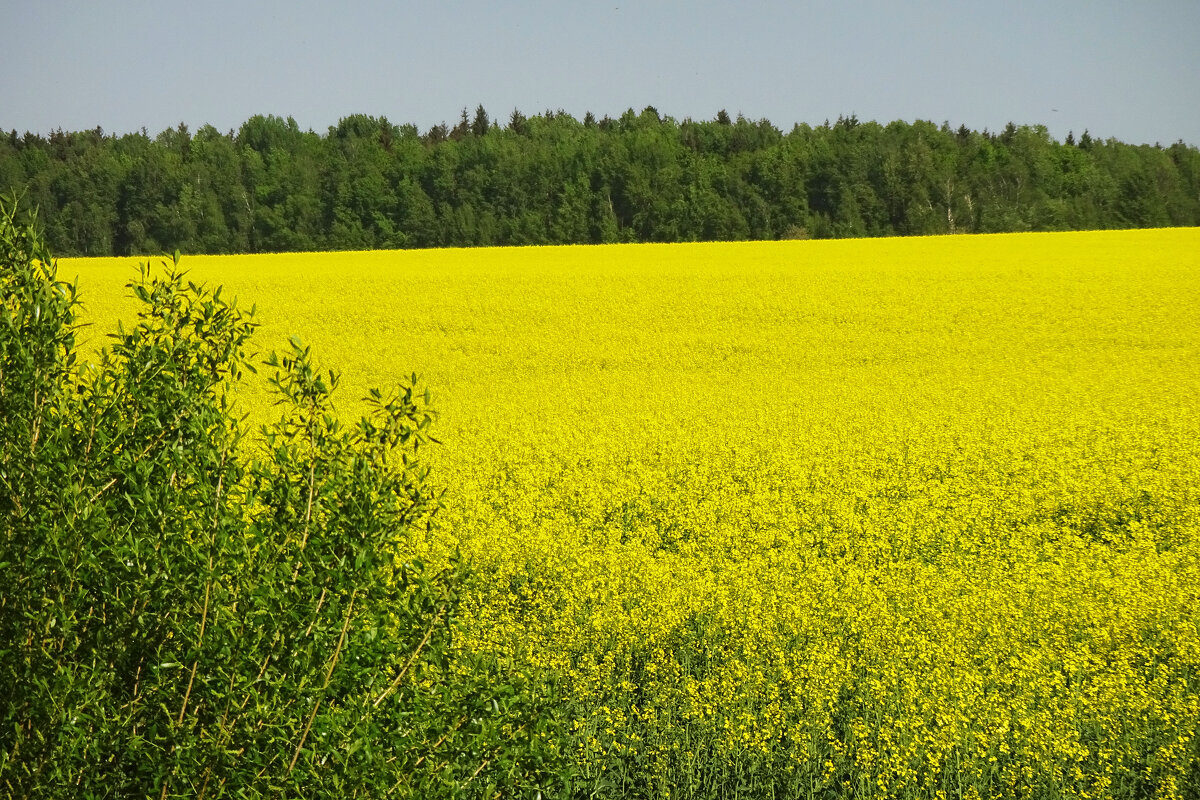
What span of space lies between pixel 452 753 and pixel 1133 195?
65.1 metres

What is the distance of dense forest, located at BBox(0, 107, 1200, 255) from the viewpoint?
194 ft

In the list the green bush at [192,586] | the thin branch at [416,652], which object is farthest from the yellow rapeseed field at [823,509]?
the green bush at [192,586]

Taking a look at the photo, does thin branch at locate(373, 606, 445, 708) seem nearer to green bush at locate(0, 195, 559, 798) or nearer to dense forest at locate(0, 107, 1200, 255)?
green bush at locate(0, 195, 559, 798)

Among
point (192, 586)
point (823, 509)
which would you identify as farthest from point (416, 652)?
point (823, 509)

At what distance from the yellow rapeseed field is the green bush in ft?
10.5

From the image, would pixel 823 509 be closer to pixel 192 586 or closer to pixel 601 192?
pixel 192 586

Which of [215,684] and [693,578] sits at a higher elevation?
[215,684]

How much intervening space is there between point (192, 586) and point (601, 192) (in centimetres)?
5890

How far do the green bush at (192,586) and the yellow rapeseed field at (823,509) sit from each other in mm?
3210

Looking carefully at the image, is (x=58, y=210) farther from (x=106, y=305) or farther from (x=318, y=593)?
(x=318, y=593)

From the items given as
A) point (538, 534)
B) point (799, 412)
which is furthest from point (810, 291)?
point (538, 534)

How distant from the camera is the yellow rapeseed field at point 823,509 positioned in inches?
295

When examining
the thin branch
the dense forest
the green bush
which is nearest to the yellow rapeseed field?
the thin branch

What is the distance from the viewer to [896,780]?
279 inches
